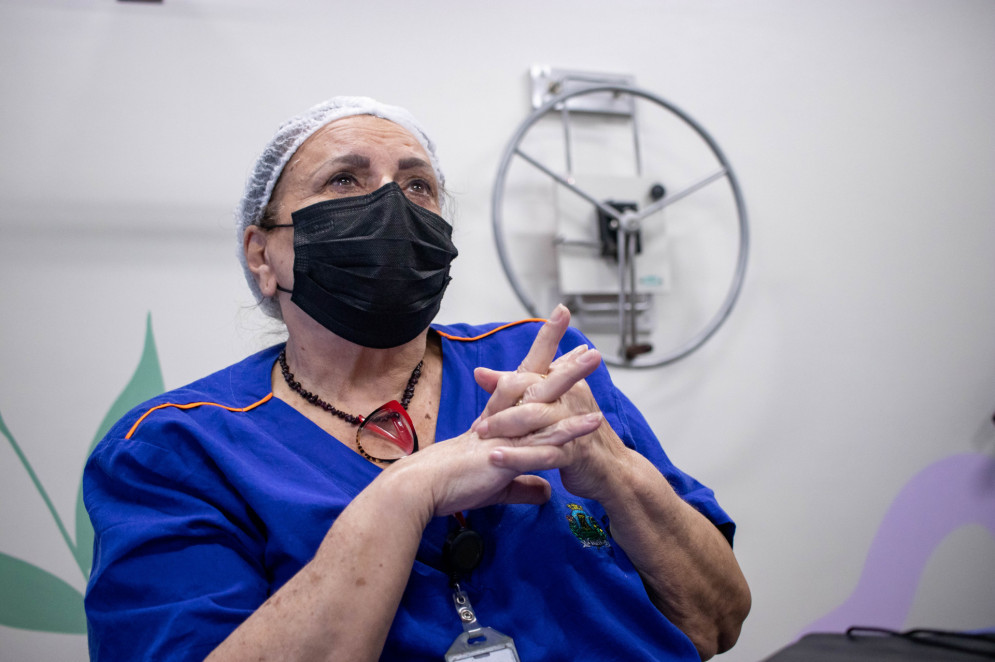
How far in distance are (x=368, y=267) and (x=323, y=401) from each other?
0.68ft

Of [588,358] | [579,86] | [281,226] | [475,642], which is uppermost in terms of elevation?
[579,86]

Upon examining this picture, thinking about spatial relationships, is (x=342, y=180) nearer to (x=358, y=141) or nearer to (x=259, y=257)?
(x=358, y=141)

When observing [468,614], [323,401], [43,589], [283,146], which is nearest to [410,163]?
[283,146]

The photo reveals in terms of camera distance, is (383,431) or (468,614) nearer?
(468,614)

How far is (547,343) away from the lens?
751mm

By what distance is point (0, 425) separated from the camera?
1.29m

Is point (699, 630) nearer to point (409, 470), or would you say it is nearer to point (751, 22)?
point (409, 470)

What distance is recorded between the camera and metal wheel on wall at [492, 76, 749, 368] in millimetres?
1555

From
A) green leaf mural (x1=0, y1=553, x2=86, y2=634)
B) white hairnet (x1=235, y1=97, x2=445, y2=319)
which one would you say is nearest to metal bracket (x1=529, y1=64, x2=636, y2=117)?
white hairnet (x1=235, y1=97, x2=445, y2=319)

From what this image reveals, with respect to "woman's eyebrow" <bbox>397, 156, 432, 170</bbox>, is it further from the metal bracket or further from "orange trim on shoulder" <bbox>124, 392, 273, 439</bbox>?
the metal bracket

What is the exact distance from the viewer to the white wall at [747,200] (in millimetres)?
1347

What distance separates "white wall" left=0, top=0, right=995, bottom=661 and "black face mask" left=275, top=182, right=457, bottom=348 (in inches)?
22.4

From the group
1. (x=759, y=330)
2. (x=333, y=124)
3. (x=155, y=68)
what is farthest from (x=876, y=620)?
(x=155, y=68)

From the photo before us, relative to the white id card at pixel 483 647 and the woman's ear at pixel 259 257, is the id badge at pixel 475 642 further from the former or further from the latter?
the woman's ear at pixel 259 257
